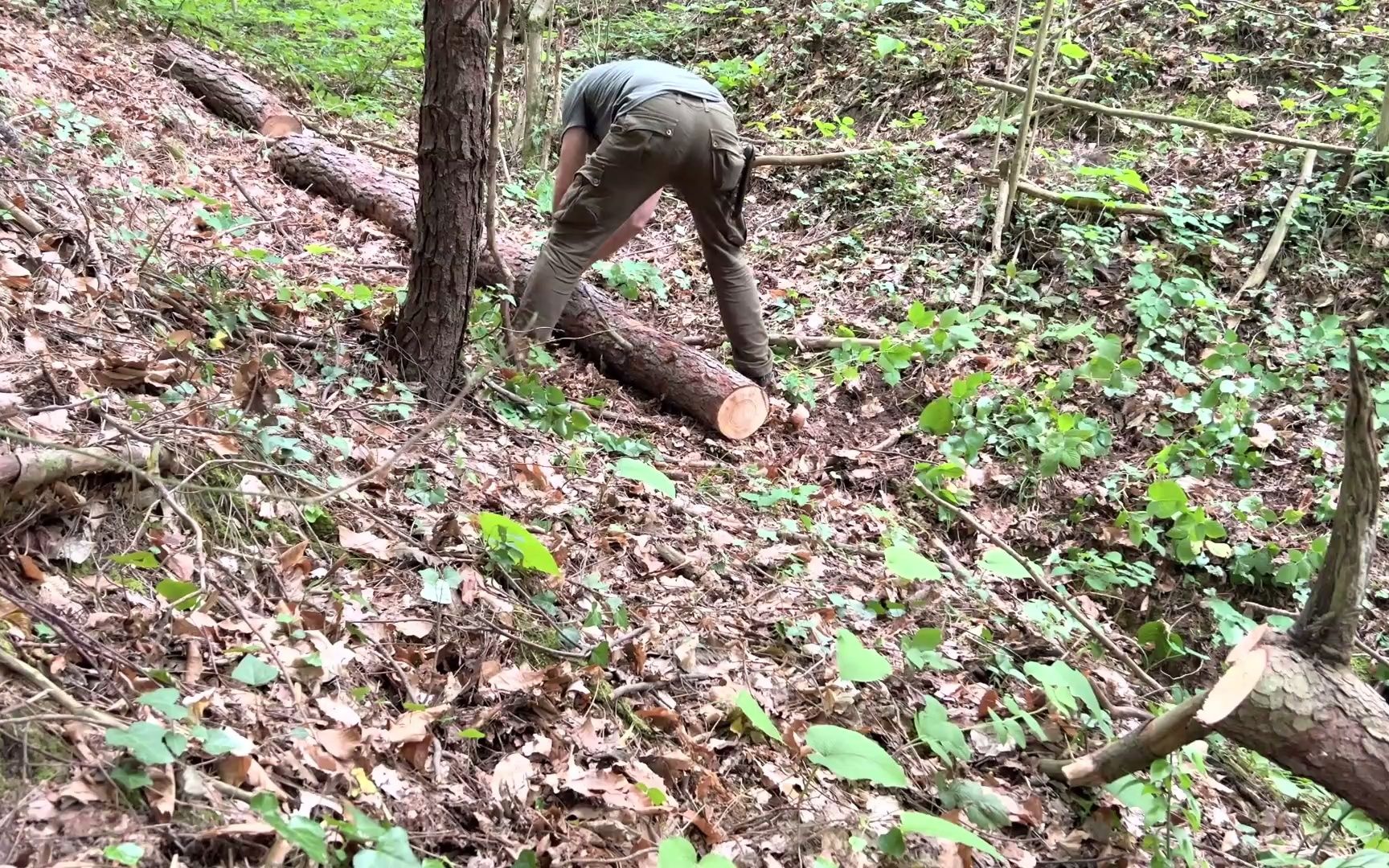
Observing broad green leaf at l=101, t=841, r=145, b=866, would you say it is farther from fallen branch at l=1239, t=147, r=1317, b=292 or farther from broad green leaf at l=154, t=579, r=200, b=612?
fallen branch at l=1239, t=147, r=1317, b=292

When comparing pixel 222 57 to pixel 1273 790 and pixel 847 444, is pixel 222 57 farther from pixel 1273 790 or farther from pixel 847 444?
pixel 1273 790

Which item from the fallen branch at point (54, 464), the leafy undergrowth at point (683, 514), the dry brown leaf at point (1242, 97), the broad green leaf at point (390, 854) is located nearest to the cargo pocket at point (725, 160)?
the leafy undergrowth at point (683, 514)

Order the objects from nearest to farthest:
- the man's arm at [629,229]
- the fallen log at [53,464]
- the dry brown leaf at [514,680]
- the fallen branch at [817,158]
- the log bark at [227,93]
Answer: the fallen log at [53,464] < the dry brown leaf at [514,680] < the man's arm at [629,229] < the log bark at [227,93] < the fallen branch at [817,158]

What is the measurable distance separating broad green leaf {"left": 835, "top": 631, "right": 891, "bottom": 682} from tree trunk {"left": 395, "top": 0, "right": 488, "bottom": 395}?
7.28ft

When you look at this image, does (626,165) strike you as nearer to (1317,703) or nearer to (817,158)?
(1317,703)

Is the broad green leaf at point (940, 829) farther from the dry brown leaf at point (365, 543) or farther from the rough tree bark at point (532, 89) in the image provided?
the rough tree bark at point (532, 89)

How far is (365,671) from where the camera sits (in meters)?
2.15

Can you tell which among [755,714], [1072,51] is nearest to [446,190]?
[755,714]

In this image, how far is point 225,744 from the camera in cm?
159

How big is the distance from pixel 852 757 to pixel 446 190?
102 inches

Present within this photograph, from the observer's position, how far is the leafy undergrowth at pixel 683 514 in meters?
1.89

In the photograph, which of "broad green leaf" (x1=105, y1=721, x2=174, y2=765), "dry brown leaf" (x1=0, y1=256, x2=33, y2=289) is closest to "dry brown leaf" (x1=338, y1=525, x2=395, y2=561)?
"broad green leaf" (x1=105, y1=721, x2=174, y2=765)

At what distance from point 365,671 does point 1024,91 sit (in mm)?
5863

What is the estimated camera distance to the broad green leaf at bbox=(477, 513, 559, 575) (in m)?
2.37
